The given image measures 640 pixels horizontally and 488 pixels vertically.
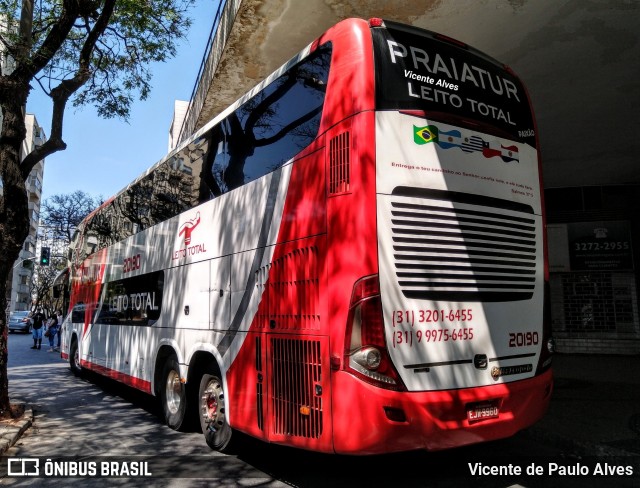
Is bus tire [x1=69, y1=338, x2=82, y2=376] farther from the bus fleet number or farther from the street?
the street

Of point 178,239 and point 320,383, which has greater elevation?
point 178,239

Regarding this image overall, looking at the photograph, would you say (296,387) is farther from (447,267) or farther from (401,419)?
(447,267)

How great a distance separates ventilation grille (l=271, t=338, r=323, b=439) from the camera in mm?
3826

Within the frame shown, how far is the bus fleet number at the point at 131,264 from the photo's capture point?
808 cm

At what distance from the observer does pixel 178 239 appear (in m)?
6.61

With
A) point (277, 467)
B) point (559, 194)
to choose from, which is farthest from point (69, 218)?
point (277, 467)

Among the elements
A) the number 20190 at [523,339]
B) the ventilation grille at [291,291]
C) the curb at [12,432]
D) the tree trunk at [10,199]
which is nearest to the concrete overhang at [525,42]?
the tree trunk at [10,199]

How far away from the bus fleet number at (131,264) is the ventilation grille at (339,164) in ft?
17.1

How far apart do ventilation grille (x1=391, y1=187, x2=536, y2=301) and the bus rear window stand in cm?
73

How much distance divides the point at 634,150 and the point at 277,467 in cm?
1073

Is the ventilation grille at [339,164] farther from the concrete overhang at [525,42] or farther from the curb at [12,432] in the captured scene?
the curb at [12,432]

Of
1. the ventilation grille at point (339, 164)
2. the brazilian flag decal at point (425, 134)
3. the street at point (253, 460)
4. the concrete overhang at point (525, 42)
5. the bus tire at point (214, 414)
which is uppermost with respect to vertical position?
the concrete overhang at point (525, 42)

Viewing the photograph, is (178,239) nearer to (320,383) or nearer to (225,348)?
(225,348)

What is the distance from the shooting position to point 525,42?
284 inches
